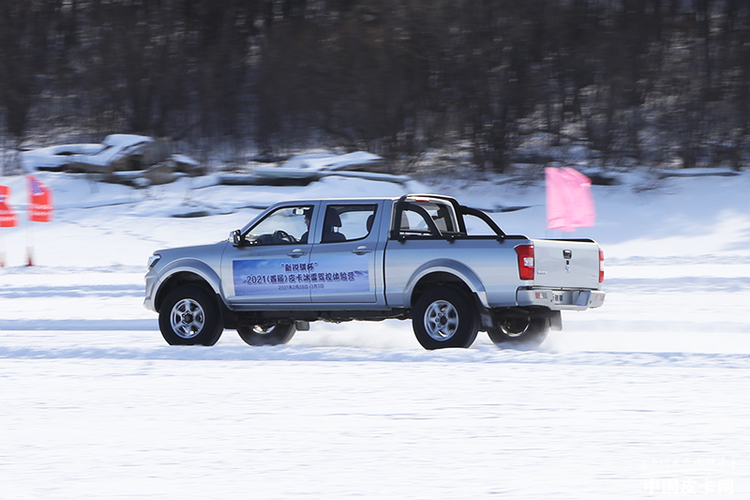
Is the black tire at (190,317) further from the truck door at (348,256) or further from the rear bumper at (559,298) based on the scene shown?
the rear bumper at (559,298)

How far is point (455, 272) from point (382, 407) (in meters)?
3.07

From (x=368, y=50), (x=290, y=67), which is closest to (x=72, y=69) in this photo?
(x=290, y=67)

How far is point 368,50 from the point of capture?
3547 centimetres

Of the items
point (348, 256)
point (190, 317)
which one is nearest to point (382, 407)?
point (348, 256)

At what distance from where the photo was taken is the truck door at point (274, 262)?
11.2 meters

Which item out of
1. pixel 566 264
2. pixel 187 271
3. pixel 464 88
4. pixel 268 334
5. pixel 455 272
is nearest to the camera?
pixel 455 272

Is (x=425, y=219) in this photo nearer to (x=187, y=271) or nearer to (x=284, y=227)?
(x=284, y=227)

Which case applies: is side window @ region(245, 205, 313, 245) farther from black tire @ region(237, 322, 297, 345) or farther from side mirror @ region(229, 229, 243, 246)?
black tire @ region(237, 322, 297, 345)

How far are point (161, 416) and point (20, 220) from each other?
75.1 ft

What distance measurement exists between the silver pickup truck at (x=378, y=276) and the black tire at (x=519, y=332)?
0.01 metres

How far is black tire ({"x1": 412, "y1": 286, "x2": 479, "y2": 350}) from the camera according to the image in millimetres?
10383

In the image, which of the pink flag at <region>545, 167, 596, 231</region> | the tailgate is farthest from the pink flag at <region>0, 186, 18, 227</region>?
the tailgate

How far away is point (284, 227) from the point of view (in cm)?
1139

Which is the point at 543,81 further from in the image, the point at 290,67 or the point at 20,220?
the point at 20,220
